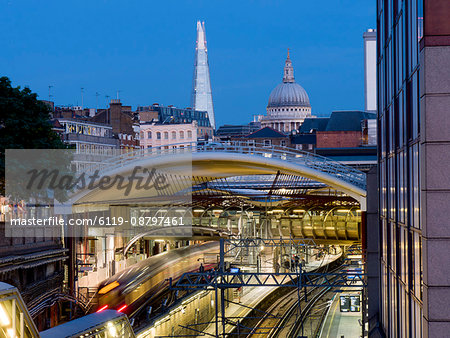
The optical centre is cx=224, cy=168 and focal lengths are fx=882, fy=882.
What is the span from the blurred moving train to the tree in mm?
5535

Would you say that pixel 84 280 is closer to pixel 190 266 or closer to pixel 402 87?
pixel 190 266

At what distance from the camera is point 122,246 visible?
42969 millimetres

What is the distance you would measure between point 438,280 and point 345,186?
26862mm

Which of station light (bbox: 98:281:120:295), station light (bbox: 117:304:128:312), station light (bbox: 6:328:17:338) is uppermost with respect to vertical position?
station light (bbox: 6:328:17:338)

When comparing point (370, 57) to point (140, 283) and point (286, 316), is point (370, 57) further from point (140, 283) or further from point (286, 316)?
point (140, 283)

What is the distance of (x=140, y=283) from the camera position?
102 feet

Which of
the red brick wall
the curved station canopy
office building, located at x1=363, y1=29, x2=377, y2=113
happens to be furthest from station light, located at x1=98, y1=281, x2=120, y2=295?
the red brick wall

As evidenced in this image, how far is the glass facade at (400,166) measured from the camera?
12.7 m

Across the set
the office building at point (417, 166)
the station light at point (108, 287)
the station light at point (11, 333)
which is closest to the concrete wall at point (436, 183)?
the office building at point (417, 166)

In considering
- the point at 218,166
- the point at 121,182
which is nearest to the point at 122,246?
the point at 121,182

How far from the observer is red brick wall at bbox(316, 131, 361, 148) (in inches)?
3401

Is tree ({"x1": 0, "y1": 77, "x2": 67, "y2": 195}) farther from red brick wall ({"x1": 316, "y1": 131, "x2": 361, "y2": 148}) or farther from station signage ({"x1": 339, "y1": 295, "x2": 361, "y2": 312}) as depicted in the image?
red brick wall ({"x1": 316, "y1": 131, "x2": 361, "y2": 148})

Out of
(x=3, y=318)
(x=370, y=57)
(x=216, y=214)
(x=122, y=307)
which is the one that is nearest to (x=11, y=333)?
(x=3, y=318)

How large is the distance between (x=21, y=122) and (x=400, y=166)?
21.3m
